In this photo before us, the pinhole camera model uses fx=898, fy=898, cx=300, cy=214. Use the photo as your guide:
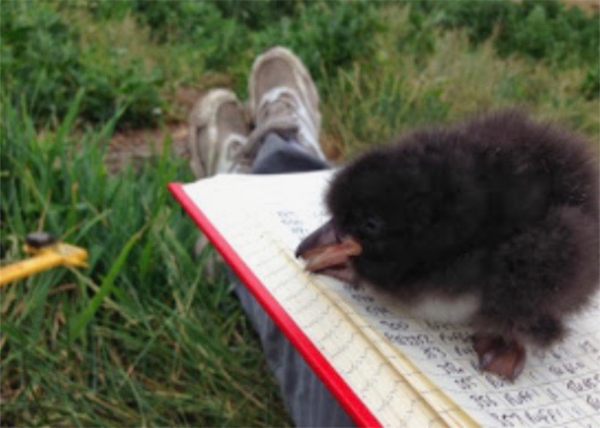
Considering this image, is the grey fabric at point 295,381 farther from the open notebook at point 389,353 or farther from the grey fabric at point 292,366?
the open notebook at point 389,353

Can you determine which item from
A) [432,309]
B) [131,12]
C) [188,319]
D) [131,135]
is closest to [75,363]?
[188,319]

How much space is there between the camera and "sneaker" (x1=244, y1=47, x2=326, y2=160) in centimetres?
313

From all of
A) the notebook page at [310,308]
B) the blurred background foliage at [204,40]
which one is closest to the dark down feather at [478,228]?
the notebook page at [310,308]

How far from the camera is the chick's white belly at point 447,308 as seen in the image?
5.39 feet

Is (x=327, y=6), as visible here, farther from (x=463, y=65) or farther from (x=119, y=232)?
(x=119, y=232)

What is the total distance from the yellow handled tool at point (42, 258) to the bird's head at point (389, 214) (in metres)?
0.95

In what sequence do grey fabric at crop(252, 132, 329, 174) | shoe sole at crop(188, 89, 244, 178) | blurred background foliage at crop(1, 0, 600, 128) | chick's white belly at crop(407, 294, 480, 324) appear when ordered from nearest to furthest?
chick's white belly at crop(407, 294, 480, 324) < grey fabric at crop(252, 132, 329, 174) < shoe sole at crop(188, 89, 244, 178) < blurred background foliage at crop(1, 0, 600, 128)

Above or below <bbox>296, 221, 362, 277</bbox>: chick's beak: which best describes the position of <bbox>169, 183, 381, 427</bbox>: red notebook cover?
below

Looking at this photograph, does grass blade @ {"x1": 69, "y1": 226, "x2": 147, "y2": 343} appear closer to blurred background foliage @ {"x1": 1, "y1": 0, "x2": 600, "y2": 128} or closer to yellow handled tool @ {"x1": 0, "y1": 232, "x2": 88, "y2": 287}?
yellow handled tool @ {"x1": 0, "y1": 232, "x2": 88, "y2": 287}

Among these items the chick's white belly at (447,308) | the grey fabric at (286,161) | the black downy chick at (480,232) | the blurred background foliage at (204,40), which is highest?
the black downy chick at (480,232)

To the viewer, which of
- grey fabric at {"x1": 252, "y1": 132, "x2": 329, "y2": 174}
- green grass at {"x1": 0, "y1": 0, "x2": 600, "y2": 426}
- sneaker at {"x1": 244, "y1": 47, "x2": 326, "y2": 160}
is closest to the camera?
green grass at {"x1": 0, "y1": 0, "x2": 600, "y2": 426}

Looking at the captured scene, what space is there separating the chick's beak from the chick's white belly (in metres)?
0.16

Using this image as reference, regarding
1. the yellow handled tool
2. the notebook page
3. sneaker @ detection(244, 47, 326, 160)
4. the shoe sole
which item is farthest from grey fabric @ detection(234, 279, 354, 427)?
the shoe sole

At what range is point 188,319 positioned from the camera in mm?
2328
